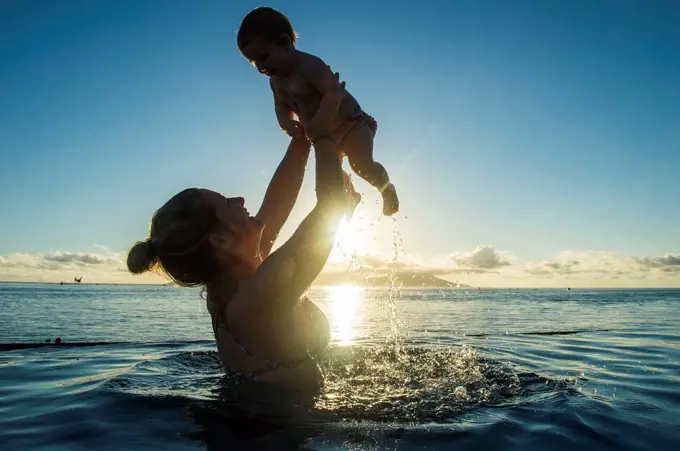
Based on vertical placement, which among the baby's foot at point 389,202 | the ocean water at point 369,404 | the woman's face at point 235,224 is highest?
the baby's foot at point 389,202

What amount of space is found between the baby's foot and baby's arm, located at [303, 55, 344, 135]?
1.05 metres

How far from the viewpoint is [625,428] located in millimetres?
3352

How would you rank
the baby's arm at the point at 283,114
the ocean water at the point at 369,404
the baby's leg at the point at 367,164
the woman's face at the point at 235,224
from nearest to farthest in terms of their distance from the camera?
the ocean water at the point at 369,404 < the woman's face at the point at 235,224 < the baby's leg at the point at 367,164 < the baby's arm at the point at 283,114

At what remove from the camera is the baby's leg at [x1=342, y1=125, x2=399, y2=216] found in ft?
13.6

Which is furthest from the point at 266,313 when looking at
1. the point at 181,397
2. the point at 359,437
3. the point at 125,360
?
the point at 125,360

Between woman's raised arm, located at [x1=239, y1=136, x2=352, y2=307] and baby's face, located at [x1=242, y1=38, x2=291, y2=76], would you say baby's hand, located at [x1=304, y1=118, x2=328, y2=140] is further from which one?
baby's face, located at [x1=242, y1=38, x2=291, y2=76]

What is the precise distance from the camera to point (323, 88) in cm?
384

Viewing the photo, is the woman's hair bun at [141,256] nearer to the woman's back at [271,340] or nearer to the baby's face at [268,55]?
the woman's back at [271,340]

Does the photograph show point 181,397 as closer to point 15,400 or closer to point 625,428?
point 15,400

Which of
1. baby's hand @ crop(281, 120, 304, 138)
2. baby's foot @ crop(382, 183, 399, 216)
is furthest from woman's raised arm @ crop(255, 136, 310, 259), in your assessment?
baby's foot @ crop(382, 183, 399, 216)

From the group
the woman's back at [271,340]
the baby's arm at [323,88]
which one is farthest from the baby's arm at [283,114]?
the woman's back at [271,340]

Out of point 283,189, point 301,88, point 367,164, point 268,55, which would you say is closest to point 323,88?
point 301,88

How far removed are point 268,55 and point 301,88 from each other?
0.44 meters

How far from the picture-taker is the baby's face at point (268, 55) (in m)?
4.03
